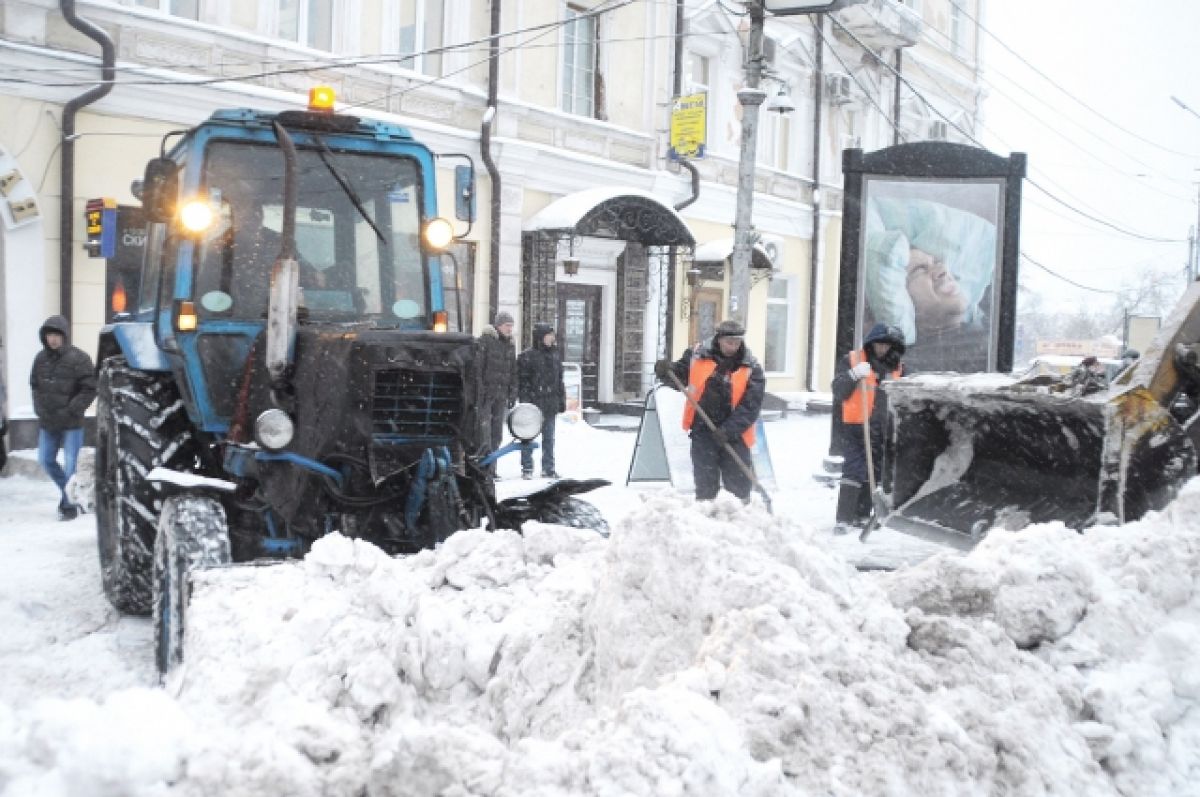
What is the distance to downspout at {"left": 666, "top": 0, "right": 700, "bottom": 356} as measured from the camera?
17469 mm

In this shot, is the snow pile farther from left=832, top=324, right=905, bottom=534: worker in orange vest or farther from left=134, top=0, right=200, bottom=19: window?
left=134, top=0, right=200, bottom=19: window

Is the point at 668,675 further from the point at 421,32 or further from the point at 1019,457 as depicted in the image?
the point at 421,32

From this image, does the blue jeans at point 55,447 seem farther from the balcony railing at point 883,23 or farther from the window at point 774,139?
the balcony railing at point 883,23

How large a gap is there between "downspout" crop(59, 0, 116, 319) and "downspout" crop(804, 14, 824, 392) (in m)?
14.2

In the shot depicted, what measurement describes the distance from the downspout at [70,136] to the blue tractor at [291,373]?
20.5 ft

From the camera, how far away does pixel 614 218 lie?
15.5 meters

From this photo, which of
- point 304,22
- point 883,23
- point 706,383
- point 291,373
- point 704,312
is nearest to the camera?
point 291,373

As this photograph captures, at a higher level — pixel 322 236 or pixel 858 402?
pixel 322 236

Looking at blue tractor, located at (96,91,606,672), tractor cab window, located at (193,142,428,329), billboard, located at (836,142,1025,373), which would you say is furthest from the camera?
billboard, located at (836,142,1025,373)

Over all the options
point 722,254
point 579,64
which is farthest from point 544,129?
point 722,254

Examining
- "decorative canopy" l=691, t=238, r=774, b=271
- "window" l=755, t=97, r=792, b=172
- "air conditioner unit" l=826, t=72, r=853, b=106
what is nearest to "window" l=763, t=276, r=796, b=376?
"window" l=755, t=97, r=792, b=172

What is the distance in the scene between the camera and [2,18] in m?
10.2

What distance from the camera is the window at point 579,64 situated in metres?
16.1

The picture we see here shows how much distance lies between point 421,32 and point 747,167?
5.57 metres
